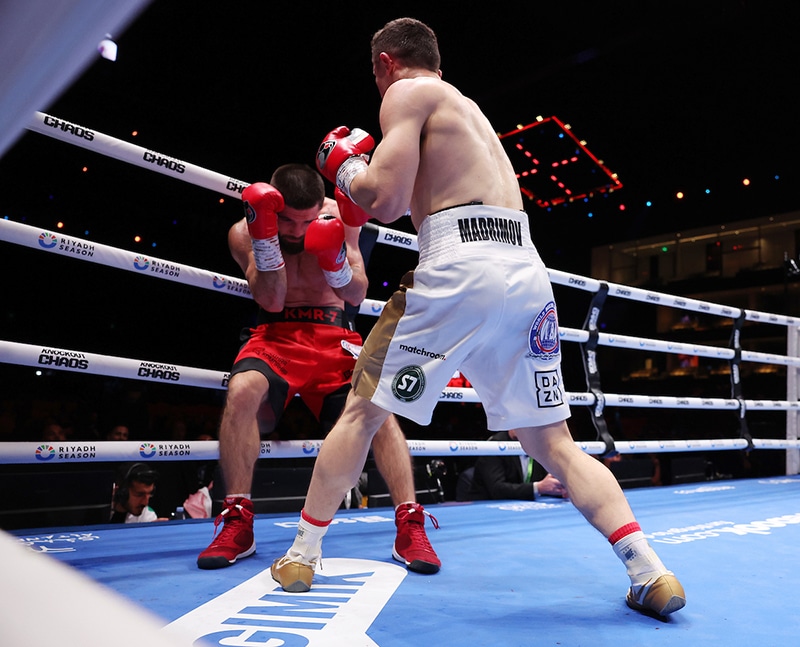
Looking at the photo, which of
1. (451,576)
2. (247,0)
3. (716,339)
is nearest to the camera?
(451,576)

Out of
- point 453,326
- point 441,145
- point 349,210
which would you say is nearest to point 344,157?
point 349,210

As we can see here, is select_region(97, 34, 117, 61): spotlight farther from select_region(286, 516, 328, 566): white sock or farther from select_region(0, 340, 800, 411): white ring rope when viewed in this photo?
select_region(286, 516, 328, 566): white sock

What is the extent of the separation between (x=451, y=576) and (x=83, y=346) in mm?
8466

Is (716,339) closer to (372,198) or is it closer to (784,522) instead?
(784,522)

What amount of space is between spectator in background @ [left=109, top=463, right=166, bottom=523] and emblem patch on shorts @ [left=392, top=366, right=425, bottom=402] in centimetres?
260

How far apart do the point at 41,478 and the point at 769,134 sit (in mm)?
9403

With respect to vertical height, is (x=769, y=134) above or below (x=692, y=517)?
above

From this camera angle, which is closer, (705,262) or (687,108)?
(687,108)

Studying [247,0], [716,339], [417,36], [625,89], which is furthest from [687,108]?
[417,36]

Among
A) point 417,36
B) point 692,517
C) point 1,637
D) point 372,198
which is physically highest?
point 417,36

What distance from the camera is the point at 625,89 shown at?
772 cm

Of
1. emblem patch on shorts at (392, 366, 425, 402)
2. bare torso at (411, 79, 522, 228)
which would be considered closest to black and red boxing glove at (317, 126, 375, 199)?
bare torso at (411, 79, 522, 228)

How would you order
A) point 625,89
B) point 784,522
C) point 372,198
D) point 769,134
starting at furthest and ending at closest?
point 769,134, point 625,89, point 784,522, point 372,198

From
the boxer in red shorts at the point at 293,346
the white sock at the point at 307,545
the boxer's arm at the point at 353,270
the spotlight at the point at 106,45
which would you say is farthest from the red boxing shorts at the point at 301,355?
the spotlight at the point at 106,45
